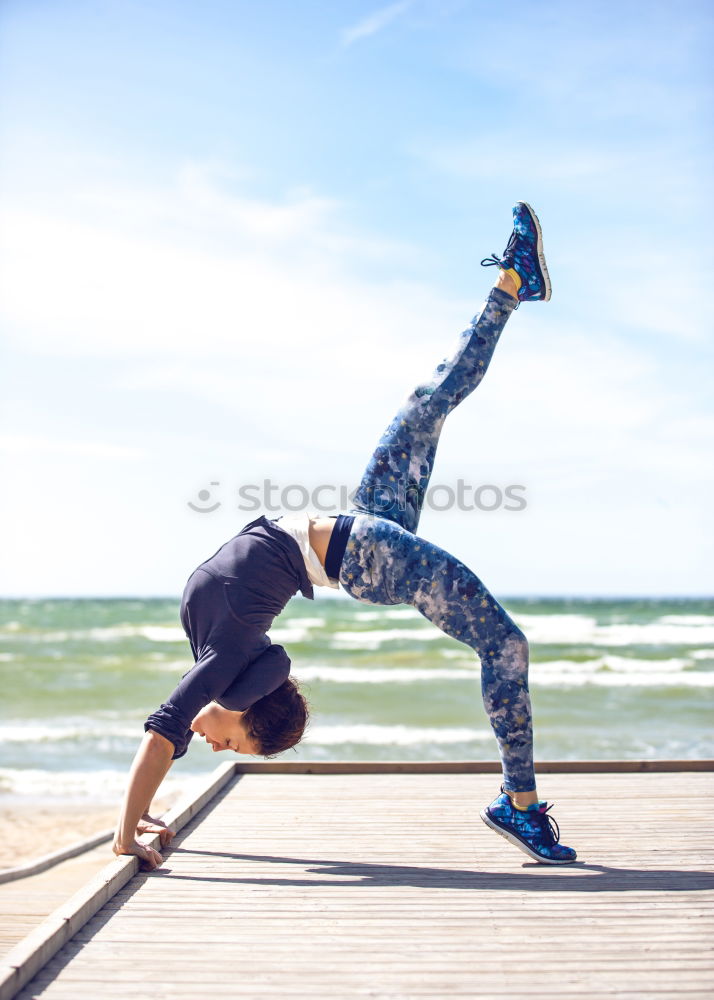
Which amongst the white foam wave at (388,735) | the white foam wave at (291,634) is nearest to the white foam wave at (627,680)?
the white foam wave at (388,735)

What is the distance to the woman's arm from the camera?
113 inches

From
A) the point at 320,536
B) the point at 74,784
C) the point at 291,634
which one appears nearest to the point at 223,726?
the point at 320,536

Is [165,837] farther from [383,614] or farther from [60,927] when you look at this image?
[383,614]

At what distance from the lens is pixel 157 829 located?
3275mm

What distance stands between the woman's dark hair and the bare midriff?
0.46 meters

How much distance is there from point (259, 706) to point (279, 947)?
0.92m

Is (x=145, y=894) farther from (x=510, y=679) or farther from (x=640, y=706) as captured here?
(x=640, y=706)

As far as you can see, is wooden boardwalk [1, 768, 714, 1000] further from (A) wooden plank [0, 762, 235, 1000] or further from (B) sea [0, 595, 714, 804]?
(B) sea [0, 595, 714, 804]

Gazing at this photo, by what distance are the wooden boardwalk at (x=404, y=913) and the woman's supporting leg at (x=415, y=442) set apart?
1154mm

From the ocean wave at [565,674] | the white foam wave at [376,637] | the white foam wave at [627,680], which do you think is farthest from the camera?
the white foam wave at [376,637]

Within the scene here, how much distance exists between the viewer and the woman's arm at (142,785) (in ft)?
9.41

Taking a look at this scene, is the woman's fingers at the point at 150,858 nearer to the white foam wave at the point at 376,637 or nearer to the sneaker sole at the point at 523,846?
the sneaker sole at the point at 523,846

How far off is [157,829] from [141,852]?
35 cm

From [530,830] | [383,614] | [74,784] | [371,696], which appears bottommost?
[383,614]
